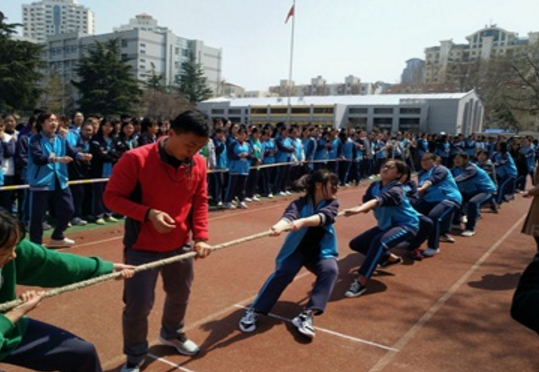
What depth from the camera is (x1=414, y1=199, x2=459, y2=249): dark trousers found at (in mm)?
7185

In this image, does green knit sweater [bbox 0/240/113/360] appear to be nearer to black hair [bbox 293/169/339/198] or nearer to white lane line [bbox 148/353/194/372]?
white lane line [bbox 148/353/194/372]

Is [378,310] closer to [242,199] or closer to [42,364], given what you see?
[42,364]

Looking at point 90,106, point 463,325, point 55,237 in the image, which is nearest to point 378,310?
point 463,325

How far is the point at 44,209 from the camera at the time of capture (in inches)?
248

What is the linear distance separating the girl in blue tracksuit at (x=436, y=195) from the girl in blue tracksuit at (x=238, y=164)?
4221 millimetres

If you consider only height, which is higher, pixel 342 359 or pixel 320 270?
pixel 320 270

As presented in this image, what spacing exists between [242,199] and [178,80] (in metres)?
72.8

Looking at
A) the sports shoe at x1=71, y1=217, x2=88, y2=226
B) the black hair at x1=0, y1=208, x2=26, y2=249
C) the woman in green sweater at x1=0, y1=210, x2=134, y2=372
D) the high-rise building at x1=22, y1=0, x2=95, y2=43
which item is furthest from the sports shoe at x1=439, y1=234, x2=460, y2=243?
the high-rise building at x1=22, y1=0, x2=95, y2=43

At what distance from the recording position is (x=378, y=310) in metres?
4.88

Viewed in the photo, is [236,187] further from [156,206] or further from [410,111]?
[410,111]

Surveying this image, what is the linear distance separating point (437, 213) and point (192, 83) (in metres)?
75.2

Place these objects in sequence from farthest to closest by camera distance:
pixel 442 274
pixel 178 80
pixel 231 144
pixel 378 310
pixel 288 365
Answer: pixel 178 80, pixel 231 144, pixel 442 274, pixel 378 310, pixel 288 365

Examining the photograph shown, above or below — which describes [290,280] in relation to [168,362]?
above

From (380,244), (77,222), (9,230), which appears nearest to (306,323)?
(380,244)
